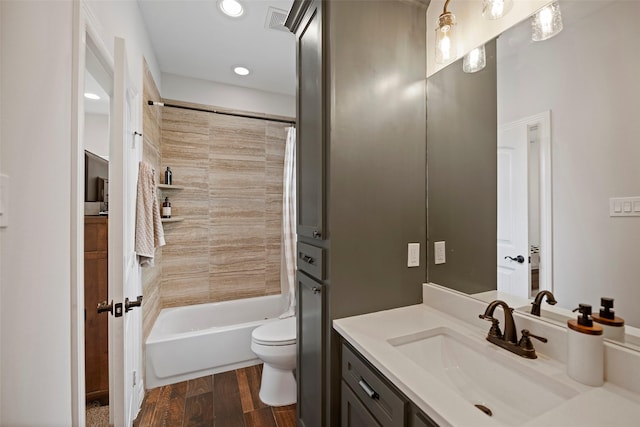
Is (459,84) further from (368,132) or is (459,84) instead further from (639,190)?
(639,190)

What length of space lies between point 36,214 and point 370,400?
1.18 m

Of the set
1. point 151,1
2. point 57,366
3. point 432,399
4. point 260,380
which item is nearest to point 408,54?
point 432,399

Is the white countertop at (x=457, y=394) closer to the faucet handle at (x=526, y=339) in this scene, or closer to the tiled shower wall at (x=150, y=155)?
the faucet handle at (x=526, y=339)

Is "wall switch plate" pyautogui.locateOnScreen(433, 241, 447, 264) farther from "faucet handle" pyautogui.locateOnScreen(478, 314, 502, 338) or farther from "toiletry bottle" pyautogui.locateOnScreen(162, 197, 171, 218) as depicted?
"toiletry bottle" pyautogui.locateOnScreen(162, 197, 171, 218)

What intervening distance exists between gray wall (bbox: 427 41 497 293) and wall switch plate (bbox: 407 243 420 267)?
7cm

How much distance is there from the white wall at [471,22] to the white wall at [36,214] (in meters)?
1.51

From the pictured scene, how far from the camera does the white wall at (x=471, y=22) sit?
1027mm

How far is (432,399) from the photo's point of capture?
67 cm

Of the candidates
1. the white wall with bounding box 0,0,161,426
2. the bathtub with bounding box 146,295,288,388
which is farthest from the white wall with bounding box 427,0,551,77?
the bathtub with bounding box 146,295,288,388

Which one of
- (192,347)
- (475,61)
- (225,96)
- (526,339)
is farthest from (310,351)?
(225,96)

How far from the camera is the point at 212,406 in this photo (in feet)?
6.21

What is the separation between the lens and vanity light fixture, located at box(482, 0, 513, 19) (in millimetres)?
1070

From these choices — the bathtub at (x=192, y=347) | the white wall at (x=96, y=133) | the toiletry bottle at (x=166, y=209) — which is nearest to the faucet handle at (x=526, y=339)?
the bathtub at (x=192, y=347)

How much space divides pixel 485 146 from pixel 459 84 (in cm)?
33
